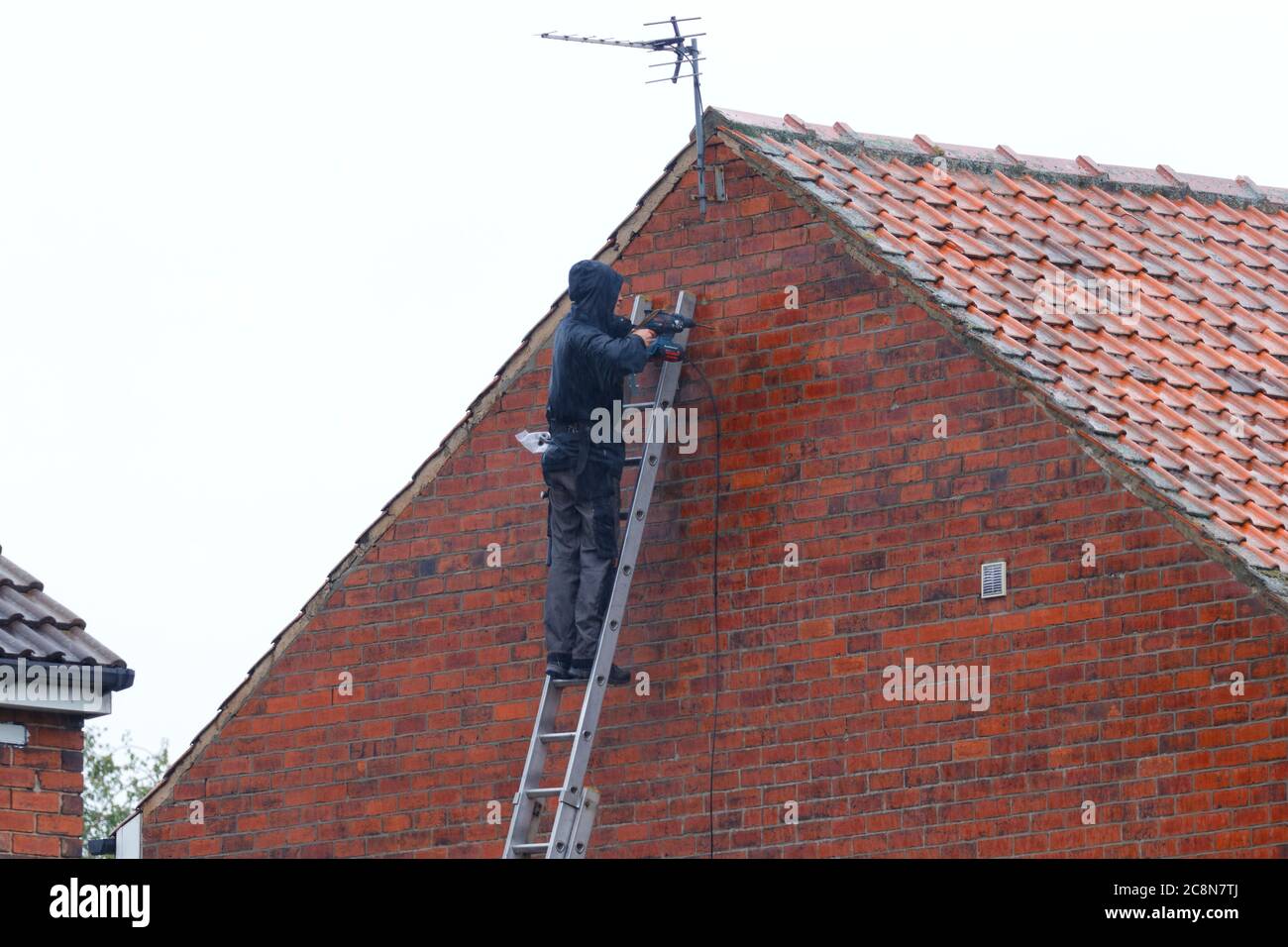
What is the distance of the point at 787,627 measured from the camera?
14727 millimetres

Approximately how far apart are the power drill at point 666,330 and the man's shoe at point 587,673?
172cm

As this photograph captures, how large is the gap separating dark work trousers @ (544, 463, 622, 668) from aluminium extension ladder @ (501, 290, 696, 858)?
3.6 inches

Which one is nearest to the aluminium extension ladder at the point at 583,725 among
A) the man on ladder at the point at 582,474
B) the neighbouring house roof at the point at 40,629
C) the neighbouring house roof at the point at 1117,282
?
the man on ladder at the point at 582,474

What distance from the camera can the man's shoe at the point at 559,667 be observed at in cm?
1483

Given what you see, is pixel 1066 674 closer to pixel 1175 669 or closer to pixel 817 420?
pixel 1175 669

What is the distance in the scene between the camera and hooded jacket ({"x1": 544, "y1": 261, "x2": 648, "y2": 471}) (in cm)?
1466

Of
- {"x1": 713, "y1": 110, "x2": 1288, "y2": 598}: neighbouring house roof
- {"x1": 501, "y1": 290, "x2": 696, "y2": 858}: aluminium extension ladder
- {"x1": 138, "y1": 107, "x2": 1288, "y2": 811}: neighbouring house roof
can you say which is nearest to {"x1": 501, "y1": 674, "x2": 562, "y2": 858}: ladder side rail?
{"x1": 501, "y1": 290, "x2": 696, "y2": 858}: aluminium extension ladder

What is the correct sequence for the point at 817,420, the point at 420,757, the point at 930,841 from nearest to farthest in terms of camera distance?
the point at 930,841 < the point at 817,420 < the point at 420,757

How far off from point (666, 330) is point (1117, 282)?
2941 millimetres

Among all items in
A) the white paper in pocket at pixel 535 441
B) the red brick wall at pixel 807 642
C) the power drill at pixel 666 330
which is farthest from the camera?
the white paper in pocket at pixel 535 441

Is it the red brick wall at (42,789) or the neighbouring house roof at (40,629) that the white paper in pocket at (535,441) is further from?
the red brick wall at (42,789)

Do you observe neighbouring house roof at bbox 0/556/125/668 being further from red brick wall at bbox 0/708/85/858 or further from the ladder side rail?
the ladder side rail

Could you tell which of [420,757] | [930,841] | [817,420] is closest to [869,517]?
[817,420]

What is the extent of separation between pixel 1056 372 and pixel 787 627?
197cm
